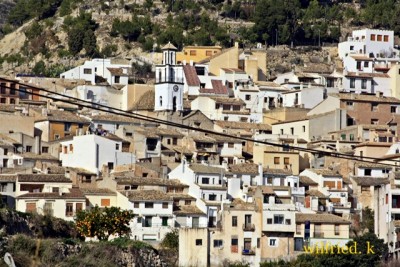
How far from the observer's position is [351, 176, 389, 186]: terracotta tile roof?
55.0 m

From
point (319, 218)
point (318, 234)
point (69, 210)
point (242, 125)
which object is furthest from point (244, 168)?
point (242, 125)

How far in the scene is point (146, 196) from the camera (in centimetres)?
4953

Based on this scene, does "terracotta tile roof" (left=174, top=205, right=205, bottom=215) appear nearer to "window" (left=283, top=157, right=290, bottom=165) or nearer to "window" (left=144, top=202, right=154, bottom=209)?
"window" (left=144, top=202, right=154, bottom=209)

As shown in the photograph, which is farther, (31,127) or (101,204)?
(31,127)

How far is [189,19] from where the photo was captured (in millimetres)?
90500

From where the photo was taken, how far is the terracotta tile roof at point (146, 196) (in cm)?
4938

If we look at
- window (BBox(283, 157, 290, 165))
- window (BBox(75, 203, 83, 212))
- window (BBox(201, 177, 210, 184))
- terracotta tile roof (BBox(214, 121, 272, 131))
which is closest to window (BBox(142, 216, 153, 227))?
window (BBox(75, 203, 83, 212))

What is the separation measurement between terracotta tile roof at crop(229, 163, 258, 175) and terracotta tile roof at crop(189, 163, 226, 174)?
33.4 inches

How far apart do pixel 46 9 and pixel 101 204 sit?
4675cm

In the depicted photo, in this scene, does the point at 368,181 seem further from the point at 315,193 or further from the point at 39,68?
the point at 39,68

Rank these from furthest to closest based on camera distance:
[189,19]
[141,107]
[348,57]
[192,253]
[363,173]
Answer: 1. [189,19]
2. [348,57]
3. [141,107]
4. [363,173]
5. [192,253]

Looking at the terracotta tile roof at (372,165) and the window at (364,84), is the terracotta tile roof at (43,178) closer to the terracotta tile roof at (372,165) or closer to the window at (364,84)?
the terracotta tile roof at (372,165)

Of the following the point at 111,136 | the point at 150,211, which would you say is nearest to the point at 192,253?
the point at 150,211

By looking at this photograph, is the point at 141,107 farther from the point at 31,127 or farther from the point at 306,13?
the point at 306,13
